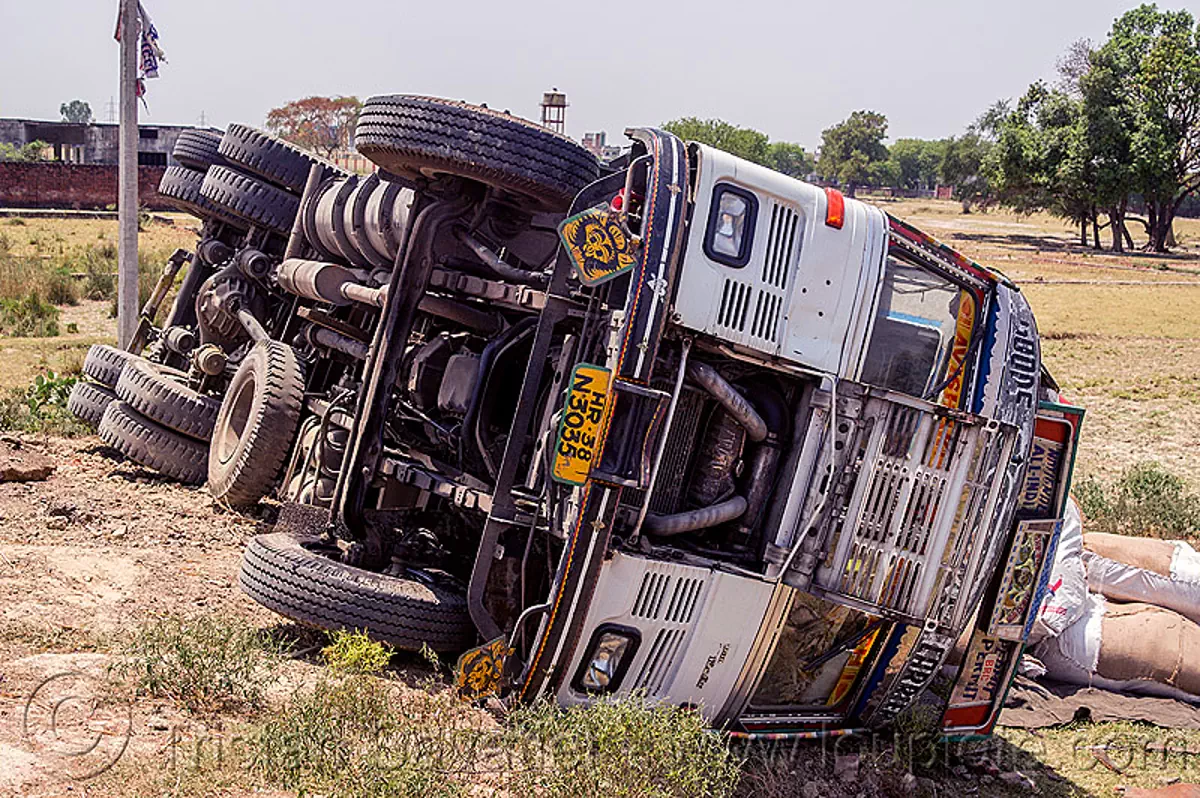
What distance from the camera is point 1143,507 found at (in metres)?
9.50

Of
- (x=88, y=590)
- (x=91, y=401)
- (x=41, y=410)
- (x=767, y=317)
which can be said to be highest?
(x=767, y=317)

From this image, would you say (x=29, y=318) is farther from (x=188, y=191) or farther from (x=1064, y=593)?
(x=1064, y=593)

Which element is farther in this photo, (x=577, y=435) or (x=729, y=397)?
(x=729, y=397)

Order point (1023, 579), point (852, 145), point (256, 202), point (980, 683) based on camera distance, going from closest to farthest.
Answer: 1. point (1023, 579)
2. point (980, 683)
3. point (256, 202)
4. point (852, 145)

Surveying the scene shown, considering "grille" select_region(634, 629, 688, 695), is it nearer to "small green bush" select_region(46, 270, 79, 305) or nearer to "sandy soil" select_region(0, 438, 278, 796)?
"sandy soil" select_region(0, 438, 278, 796)

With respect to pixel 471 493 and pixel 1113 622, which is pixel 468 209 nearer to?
pixel 471 493

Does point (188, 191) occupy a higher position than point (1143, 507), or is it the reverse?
point (188, 191)

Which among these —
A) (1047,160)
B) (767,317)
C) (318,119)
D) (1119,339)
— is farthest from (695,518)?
(318,119)

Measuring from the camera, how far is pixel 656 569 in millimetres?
4863

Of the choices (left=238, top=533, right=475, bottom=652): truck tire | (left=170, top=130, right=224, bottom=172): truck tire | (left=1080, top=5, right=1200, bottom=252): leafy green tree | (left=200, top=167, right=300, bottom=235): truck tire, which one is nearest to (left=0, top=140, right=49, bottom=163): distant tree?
(left=1080, top=5, right=1200, bottom=252): leafy green tree

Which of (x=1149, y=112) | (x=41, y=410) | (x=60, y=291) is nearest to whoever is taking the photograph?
(x=41, y=410)

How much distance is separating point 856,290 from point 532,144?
1634mm

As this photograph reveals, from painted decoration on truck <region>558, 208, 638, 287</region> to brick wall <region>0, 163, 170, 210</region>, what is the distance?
39.9m

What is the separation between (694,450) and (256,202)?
4888 mm
